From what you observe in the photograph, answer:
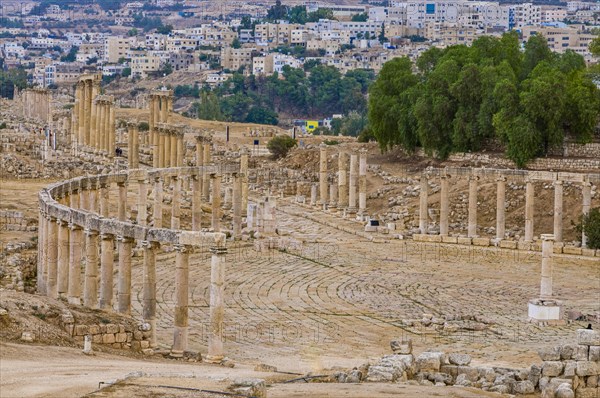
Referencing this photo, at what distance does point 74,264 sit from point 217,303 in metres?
7.69

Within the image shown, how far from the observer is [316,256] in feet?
210

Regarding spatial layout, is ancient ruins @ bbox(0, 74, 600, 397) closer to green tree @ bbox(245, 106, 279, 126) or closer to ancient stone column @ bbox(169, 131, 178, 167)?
ancient stone column @ bbox(169, 131, 178, 167)

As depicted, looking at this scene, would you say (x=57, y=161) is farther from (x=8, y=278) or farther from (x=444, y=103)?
(x=8, y=278)

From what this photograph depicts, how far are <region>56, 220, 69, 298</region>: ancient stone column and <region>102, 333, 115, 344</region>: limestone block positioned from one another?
7.69 m

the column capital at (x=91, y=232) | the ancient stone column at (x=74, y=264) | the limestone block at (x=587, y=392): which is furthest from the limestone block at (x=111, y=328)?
the limestone block at (x=587, y=392)

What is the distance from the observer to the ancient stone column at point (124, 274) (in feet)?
149

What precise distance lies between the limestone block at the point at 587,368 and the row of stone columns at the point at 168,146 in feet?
154

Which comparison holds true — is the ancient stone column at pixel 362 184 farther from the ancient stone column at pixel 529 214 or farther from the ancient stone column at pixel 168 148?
the ancient stone column at pixel 168 148

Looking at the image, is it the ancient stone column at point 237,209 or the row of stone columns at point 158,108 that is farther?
the row of stone columns at point 158,108

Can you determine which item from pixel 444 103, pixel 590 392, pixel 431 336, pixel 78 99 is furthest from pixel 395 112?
pixel 590 392

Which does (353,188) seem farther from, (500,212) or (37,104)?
(37,104)

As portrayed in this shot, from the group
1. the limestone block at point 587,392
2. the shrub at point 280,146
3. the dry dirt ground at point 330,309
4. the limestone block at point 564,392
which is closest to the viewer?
the dry dirt ground at point 330,309

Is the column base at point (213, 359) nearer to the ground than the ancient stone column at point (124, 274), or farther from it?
nearer to the ground

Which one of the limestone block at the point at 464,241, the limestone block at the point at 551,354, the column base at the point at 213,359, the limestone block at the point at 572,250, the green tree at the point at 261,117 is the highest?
the limestone block at the point at 551,354
